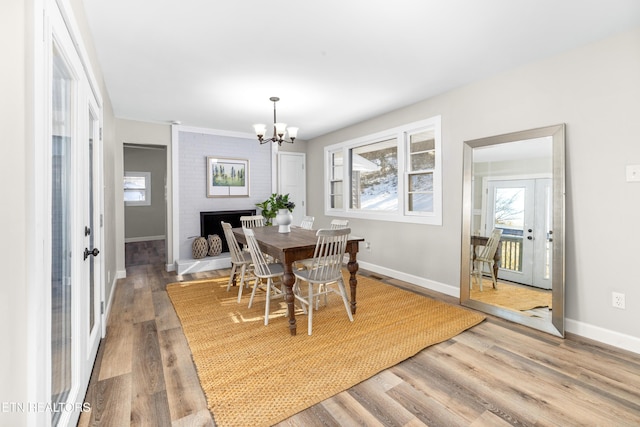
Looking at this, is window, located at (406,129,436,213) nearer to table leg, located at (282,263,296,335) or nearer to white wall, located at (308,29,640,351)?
white wall, located at (308,29,640,351)

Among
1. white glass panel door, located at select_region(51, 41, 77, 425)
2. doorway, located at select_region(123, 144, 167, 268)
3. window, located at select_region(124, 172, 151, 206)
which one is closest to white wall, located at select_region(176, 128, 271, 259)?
doorway, located at select_region(123, 144, 167, 268)

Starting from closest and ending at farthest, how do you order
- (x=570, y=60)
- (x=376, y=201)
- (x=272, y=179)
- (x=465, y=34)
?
(x=465, y=34) → (x=570, y=60) → (x=376, y=201) → (x=272, y=179)

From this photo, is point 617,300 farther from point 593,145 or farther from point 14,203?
point 14,203

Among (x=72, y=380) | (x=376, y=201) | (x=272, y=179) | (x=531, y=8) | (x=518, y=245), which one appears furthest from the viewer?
(x=272, y=179)

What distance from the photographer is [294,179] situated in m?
6.47

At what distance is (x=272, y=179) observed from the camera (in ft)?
20.2

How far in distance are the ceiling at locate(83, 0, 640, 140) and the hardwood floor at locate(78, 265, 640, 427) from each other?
8.28 feet

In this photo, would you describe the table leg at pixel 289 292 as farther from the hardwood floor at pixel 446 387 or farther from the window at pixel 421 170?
the window at pixel 421 170

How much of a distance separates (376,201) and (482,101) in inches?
83.7

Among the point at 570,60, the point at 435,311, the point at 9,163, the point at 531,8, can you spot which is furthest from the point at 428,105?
the point at 9,163

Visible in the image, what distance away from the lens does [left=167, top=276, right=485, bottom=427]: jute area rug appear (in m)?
1.88

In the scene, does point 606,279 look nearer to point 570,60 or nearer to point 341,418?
point 570,60
